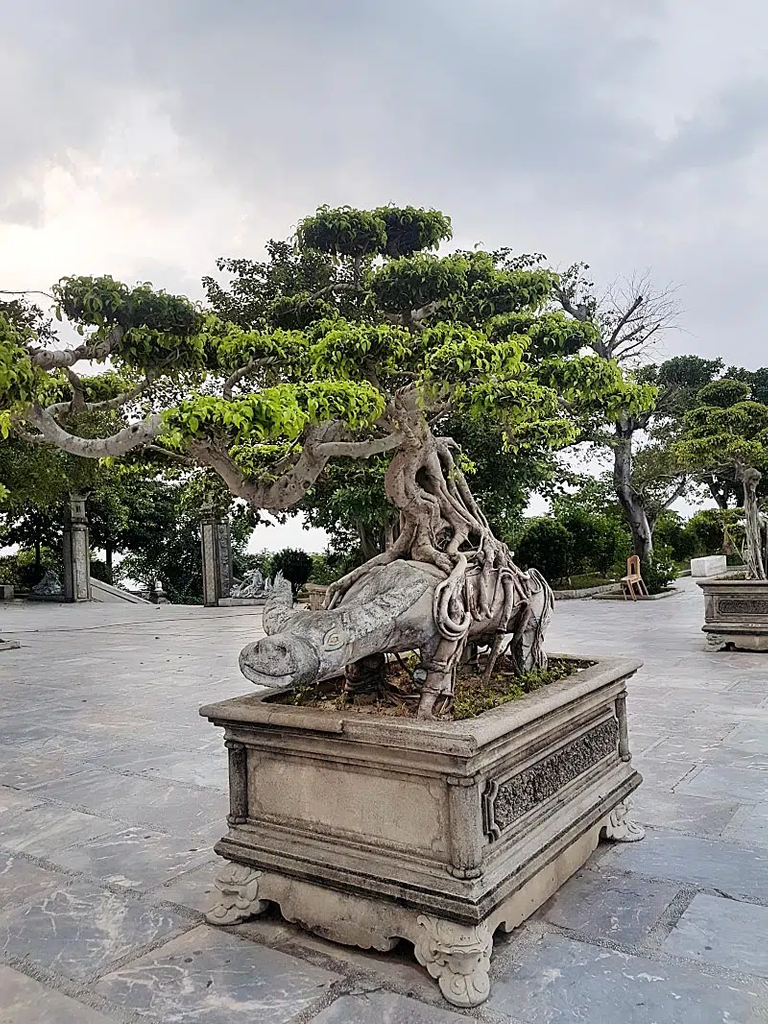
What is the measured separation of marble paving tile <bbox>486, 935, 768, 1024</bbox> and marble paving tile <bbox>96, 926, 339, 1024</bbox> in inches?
19.6

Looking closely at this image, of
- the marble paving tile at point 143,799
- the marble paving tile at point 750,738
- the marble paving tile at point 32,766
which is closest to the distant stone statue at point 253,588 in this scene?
the marble paving tile at point 32,766

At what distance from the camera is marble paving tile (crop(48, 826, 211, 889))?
2793 mm

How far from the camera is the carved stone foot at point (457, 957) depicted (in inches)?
76.6

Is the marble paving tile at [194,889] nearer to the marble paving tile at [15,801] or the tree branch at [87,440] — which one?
the marble paving tile at [15,801]

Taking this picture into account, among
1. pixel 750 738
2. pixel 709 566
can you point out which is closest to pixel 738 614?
pixel 750 738

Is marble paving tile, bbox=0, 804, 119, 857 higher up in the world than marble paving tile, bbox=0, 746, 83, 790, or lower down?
lower down

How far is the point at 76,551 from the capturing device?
19.5 metres

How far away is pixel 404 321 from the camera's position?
3689 millimetres

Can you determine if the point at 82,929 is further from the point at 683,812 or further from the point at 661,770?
the point at 661,770

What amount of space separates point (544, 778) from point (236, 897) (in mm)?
1030

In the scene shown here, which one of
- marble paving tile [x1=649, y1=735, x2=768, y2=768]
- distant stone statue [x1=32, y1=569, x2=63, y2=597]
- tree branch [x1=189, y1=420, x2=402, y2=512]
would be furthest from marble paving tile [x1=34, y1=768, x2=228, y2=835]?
distant stone statue [x1=32, y1=569, x2=63, y2=597]

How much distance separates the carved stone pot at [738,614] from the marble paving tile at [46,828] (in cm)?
639

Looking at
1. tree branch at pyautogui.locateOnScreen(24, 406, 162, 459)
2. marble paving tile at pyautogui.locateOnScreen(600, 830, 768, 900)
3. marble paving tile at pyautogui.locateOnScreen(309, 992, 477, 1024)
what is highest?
tree branch at pyautogui.locateOnScreen(24, 406, 162, 459)

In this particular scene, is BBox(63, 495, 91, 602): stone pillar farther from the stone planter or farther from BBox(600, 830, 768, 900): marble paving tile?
BBox(600, 830, 768, 900): marble paving tile
